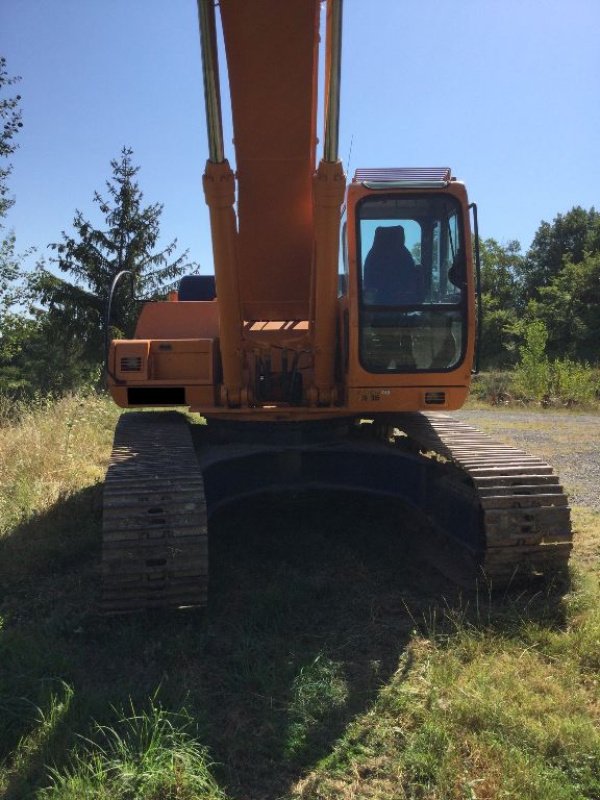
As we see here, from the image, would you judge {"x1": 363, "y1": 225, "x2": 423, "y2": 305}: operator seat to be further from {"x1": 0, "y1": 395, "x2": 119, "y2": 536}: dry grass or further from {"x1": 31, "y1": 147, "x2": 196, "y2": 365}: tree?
{"x1": 31, "y1": 147, "x2": 196, "y2": 365}: tree

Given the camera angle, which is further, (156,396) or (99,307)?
(99,307)

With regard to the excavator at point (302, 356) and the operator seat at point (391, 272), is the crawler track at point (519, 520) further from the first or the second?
the operator seat at point (391, 272)

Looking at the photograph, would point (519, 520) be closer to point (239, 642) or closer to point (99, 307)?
point (239, 642)

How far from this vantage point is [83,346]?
80.7 feet

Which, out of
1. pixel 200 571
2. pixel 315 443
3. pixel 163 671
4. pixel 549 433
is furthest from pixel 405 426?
pixel 549 433

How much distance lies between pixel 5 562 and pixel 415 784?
136 inches

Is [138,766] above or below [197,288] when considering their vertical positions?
below

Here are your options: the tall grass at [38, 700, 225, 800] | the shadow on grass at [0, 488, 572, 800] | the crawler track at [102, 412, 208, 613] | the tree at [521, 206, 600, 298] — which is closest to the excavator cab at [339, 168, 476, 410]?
the shadow on grass at [0, 488, 572, 800]

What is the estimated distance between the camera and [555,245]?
44.8m

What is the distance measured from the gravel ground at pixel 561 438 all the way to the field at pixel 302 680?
2109 mm

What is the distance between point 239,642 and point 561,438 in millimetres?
9007

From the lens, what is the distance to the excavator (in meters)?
3.94

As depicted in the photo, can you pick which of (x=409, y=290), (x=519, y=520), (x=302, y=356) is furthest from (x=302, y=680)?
(x=409, y=290)

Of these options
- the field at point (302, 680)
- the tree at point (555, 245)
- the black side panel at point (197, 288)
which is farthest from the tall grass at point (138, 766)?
the tree at point (555, 245)
